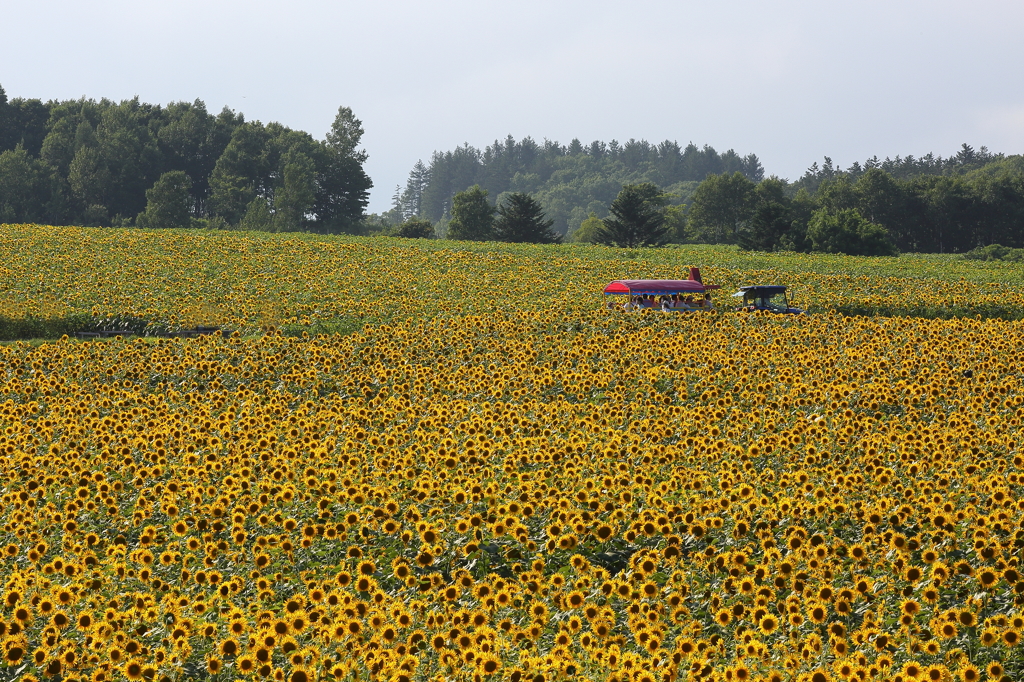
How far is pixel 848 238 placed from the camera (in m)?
83.1

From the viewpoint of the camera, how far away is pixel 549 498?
1104 cm

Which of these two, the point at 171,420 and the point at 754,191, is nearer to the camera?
the point at 171,420

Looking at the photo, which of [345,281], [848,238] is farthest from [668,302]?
[848,238]

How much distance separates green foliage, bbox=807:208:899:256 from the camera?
82188 millimetres

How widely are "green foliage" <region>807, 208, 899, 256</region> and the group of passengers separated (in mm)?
54451

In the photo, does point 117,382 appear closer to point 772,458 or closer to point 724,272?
point 772,458

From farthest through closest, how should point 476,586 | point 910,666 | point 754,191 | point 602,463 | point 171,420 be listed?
point 754,191 < point 171,420 < point 602,463 < point 476,586 < point 910,666

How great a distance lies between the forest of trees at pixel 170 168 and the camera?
334ft

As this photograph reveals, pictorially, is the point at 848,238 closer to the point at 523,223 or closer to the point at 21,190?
the point at 523,223

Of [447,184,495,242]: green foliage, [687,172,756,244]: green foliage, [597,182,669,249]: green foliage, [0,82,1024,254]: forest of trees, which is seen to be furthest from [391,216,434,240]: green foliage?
[687,172,756,244]: green foliage

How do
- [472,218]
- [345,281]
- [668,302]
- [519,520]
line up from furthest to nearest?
[472,218] → [345,281] → [668,302] → [519,520]

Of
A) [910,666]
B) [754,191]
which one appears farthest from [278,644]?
[754,191]

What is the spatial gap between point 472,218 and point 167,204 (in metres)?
33.5

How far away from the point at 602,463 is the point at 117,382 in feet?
34.7
